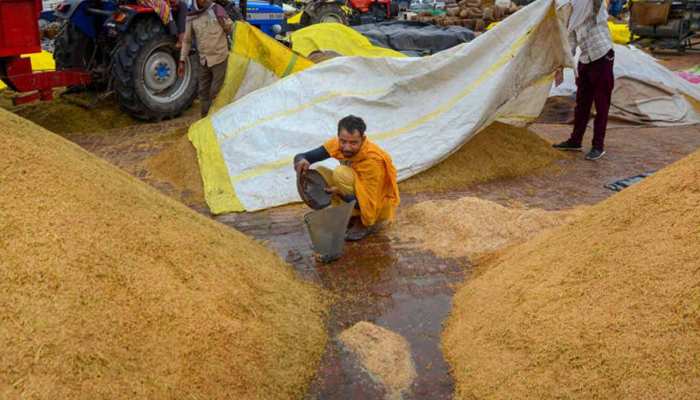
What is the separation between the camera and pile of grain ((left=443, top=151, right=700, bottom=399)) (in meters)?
1.70

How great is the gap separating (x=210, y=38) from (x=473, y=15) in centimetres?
1139

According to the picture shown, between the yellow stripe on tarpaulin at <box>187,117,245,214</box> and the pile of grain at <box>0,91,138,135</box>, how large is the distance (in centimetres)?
159

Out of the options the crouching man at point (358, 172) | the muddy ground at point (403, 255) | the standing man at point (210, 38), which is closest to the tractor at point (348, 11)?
the standing man at point (210, 38)

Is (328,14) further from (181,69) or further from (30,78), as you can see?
(30,78)

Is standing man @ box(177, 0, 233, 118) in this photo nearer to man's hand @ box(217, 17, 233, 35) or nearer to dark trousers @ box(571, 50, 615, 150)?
man's hand @ box(217, 17, 233, 35)

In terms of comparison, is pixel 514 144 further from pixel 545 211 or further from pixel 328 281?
pixel 328 281

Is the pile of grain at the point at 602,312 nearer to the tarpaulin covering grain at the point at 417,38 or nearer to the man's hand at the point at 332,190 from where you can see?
the man's hand at the point at 332,190

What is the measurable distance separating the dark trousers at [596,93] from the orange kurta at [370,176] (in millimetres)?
2396

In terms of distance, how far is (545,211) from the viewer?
3717mm

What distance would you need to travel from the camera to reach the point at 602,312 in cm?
192

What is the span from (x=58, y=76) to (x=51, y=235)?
4276 millimetres

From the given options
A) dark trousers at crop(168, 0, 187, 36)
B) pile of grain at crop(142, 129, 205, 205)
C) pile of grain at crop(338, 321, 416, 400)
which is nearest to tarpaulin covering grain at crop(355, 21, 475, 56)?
dark trousers at crop(168, 0, 187, 36)

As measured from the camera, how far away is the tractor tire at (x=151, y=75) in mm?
5809

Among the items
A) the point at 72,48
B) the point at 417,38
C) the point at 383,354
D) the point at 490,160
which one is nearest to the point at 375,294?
the point at 383,354
